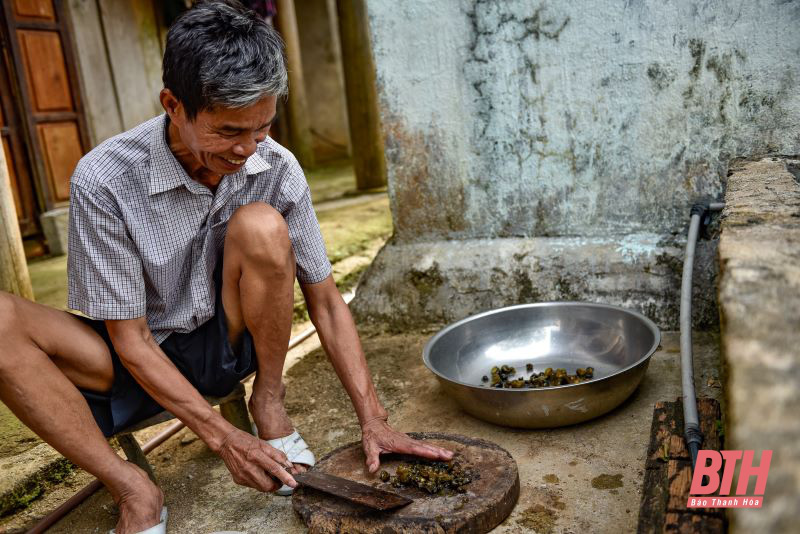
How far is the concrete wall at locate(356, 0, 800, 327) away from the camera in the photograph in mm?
2758

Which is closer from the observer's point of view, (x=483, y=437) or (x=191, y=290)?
(x=191, y=290)

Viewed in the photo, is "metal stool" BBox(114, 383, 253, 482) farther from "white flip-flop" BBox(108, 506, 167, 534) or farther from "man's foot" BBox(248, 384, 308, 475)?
"white flip-flop" BBox(108, 506, 167, 534)

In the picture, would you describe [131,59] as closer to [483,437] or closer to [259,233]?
[259,233]

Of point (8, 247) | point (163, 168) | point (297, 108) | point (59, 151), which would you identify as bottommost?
point (297, 108)

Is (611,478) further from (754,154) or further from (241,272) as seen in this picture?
(754,154)

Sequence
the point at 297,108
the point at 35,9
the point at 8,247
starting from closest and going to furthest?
the point at 8,247 → the point at 35,9 → the point at 297,108

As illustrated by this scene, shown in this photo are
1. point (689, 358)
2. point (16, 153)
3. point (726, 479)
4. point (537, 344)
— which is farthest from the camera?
point (16, 153)

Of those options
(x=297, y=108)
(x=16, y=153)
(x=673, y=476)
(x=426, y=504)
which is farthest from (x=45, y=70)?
(x=673, y=476)

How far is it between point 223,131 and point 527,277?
1.75 m

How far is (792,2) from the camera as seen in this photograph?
261 centimetres

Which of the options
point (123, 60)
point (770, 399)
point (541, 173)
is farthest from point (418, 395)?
point (123, 60)

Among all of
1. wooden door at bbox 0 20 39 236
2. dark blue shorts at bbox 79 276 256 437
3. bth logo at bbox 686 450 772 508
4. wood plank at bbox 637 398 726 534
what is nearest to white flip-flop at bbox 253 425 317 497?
dark blue shorts at bbox 79 276 256 437

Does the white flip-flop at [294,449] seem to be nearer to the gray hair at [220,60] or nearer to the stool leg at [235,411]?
the stool leg at [235,411]

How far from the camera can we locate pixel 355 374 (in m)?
2.12
